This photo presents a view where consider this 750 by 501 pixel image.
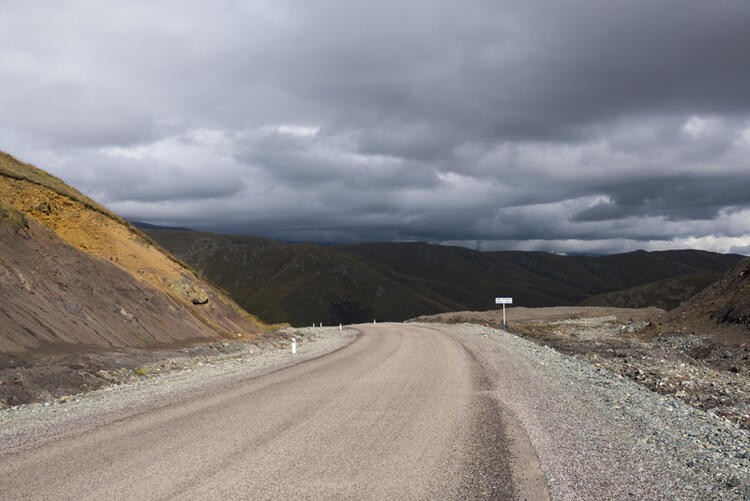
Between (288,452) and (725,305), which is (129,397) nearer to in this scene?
(288,452)

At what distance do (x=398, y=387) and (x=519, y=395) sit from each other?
3283mm

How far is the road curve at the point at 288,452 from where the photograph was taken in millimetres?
6492

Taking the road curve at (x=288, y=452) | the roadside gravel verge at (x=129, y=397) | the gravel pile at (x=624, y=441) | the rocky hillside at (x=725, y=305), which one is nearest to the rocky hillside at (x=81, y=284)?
the roadside gravel verge at (x=129, y=397)

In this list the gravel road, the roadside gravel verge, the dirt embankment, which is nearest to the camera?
the gravel road

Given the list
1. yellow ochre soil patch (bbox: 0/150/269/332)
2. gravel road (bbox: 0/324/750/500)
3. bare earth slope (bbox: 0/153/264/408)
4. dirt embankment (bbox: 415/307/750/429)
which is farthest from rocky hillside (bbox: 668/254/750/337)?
yellow ochre soil patch (bbox: 0/150/269/332)

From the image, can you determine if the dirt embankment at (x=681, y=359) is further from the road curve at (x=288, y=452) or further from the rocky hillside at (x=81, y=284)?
the rocky hillside at (x=81, y=284)

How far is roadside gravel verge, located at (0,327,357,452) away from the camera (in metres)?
9.75

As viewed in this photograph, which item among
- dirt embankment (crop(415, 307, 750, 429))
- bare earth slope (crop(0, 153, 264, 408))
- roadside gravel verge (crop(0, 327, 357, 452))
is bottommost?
dirt embankment (crop(415, 307, 750, 429))

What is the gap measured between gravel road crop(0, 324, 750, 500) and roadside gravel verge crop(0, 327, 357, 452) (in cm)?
8

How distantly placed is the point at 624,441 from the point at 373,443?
433 centimetres

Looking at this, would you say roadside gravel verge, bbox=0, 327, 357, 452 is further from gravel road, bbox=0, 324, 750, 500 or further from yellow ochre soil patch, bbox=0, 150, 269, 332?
yellow ochre soil patch, bbox=0, 150, 269, 332

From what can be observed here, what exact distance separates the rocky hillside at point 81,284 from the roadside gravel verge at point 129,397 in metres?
2.96

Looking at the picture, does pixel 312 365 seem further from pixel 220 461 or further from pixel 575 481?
pixel 575 481

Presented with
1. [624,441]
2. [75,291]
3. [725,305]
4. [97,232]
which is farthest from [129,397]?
[725,305]
